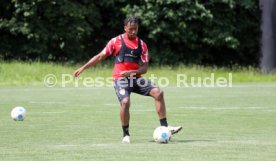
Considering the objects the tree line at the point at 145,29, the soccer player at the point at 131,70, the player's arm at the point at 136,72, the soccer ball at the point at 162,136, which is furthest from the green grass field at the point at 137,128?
the tree line at the point at 145,29

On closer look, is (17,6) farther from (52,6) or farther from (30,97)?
(30,97)

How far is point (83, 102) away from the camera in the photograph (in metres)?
24.5

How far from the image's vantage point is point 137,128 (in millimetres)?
16312

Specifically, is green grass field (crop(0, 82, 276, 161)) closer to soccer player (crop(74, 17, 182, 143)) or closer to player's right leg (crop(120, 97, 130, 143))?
player's right leg (crop(120, 97, 130, 143))

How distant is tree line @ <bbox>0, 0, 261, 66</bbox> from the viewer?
4341 cm

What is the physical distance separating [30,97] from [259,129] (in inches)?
479

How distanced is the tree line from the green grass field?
1492 centimetres

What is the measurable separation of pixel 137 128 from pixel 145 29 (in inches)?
1202

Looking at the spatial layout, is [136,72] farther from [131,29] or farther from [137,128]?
[137,128]

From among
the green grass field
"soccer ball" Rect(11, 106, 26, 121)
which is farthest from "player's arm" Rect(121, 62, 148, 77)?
"soccer ball" Rect(11, 106, 26, 121)

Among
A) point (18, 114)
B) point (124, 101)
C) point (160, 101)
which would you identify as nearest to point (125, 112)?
point (124, 101)

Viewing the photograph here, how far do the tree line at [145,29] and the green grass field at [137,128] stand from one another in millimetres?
14924

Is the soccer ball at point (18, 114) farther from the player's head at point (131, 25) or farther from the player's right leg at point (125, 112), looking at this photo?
the player's head at point (131, 25)

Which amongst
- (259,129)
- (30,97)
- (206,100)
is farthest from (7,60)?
(259,129)
